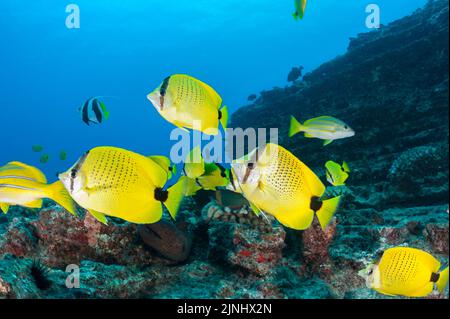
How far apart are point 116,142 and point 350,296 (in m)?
118

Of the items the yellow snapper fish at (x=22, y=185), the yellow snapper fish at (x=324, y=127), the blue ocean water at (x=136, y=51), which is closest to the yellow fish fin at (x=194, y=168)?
the yellow snapper fish at (x=22, y=185)

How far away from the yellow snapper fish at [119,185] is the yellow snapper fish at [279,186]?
36cm

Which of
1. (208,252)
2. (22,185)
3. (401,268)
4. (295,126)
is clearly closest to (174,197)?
(22,185)

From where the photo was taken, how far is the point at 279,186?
1.58m

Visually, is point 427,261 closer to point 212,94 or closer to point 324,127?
point 212,94

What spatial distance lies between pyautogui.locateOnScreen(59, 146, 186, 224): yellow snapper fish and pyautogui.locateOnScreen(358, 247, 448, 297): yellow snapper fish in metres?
1.66

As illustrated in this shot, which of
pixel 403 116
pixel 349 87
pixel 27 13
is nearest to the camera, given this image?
pixel 403 116

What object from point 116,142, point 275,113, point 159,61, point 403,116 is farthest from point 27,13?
point 403,116

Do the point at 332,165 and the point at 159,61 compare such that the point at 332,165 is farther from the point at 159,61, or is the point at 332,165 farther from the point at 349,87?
the point at 159,61

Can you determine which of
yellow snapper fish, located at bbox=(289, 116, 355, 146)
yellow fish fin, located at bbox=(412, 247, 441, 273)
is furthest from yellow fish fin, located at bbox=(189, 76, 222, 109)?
yellow snapper fish, located at bbox=(289, 116, 355, 146)

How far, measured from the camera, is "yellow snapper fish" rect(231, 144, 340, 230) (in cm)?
158

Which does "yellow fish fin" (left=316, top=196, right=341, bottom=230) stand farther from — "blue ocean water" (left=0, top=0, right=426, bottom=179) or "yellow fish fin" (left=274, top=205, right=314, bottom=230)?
"blue ocean water" (left=0, top=0, right=426, bottom=179)

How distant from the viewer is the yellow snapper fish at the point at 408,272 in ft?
7.36

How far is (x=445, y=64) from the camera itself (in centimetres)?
1012
